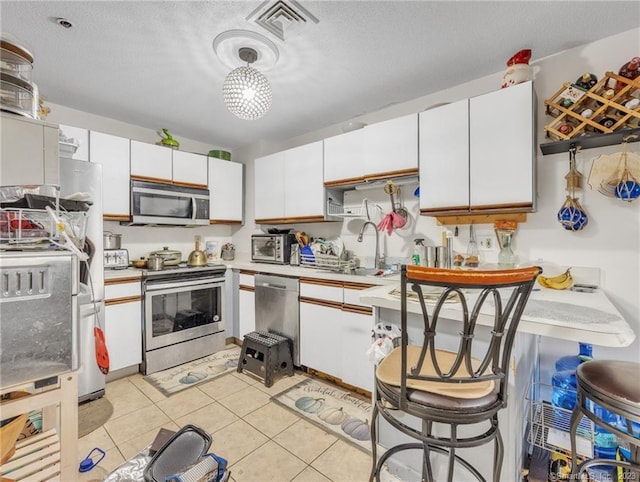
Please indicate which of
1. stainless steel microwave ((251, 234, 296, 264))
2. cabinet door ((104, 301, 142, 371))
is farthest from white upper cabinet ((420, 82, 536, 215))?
cabinet door ((104, 301, 142, 371))

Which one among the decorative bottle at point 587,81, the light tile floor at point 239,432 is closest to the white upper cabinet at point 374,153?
the decorative bottle at point 587,81

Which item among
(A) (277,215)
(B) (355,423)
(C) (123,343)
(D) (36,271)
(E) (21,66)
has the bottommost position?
(B) (355,423)

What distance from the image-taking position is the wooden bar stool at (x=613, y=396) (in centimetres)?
96

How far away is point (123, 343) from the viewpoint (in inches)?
A: 101

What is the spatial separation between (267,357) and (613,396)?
215 centimetres

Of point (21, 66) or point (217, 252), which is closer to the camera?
point (21, 66)

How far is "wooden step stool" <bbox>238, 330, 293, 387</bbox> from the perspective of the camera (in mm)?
2510

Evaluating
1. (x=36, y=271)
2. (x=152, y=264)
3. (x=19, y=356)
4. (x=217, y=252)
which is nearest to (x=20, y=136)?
(x=36, y=271)

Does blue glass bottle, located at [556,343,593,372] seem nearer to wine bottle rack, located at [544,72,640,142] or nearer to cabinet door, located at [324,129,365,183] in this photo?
wine bottle rack, located at [544,72,640,142]

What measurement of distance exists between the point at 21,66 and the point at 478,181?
2.59 m

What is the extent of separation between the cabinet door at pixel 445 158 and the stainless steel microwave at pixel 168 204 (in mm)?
2429

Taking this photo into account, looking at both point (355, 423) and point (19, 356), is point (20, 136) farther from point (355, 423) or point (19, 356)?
point (355, 423)

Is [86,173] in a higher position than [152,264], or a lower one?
higher

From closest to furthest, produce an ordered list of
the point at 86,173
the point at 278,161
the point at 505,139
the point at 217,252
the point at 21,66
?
1. the point at 21,66
2. the point at 505,139
3. the point at 86,173
4. the point at 278,161
5. the point at 217,252
